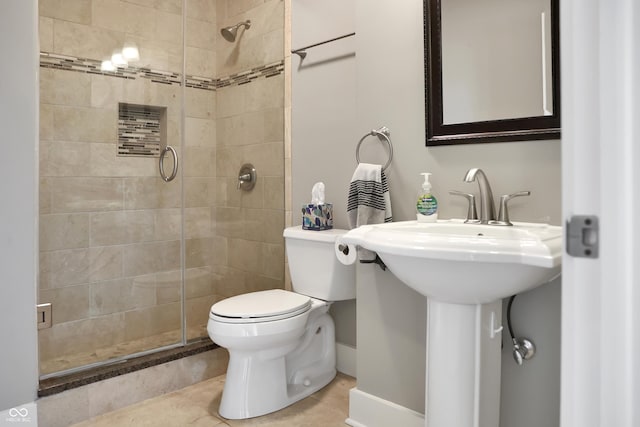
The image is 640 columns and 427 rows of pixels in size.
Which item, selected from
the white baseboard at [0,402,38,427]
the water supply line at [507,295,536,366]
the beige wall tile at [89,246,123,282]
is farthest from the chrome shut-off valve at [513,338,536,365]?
the beige wall tile at [89,246,123,282]

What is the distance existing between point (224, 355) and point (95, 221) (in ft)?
3.27

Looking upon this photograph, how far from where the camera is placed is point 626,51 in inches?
25.9

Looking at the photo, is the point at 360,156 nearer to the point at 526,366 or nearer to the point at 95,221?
the point at 526,366

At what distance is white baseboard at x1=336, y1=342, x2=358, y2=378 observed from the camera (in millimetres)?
2377

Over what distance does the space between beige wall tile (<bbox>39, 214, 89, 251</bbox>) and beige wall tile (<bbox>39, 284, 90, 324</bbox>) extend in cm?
21

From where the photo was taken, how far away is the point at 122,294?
2590 mm

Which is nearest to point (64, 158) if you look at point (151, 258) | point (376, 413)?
point (151, 258)

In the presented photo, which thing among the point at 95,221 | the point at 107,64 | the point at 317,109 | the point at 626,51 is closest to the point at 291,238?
the point at 317,109

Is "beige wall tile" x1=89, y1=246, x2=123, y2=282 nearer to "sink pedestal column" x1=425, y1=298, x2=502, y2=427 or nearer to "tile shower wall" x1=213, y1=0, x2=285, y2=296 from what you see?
"tile shower wall" x1=213, y1=0, x2=285, y2=296

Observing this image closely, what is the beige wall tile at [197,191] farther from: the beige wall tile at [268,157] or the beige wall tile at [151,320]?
the beige wall tile at [151,320]

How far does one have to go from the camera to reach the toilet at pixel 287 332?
6.19 feet

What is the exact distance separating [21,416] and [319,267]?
134 centimetres

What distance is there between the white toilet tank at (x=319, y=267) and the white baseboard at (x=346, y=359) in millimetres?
370

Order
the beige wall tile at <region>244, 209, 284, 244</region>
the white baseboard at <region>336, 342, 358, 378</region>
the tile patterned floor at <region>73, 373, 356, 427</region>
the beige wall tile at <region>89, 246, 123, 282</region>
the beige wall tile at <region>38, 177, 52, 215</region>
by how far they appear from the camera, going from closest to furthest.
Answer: the tile patterned floor at <region>73, 373, 356, 427</region>, the beige wall tile at <region>38, 177, 52, 215</region>, the white baseboard at <region>336, 342, 358, 378</region>, the beige wall tile at <region>89, 246, 123, 282</region>, the beige wall tile at <region>244, 209, 284, 244</region>
